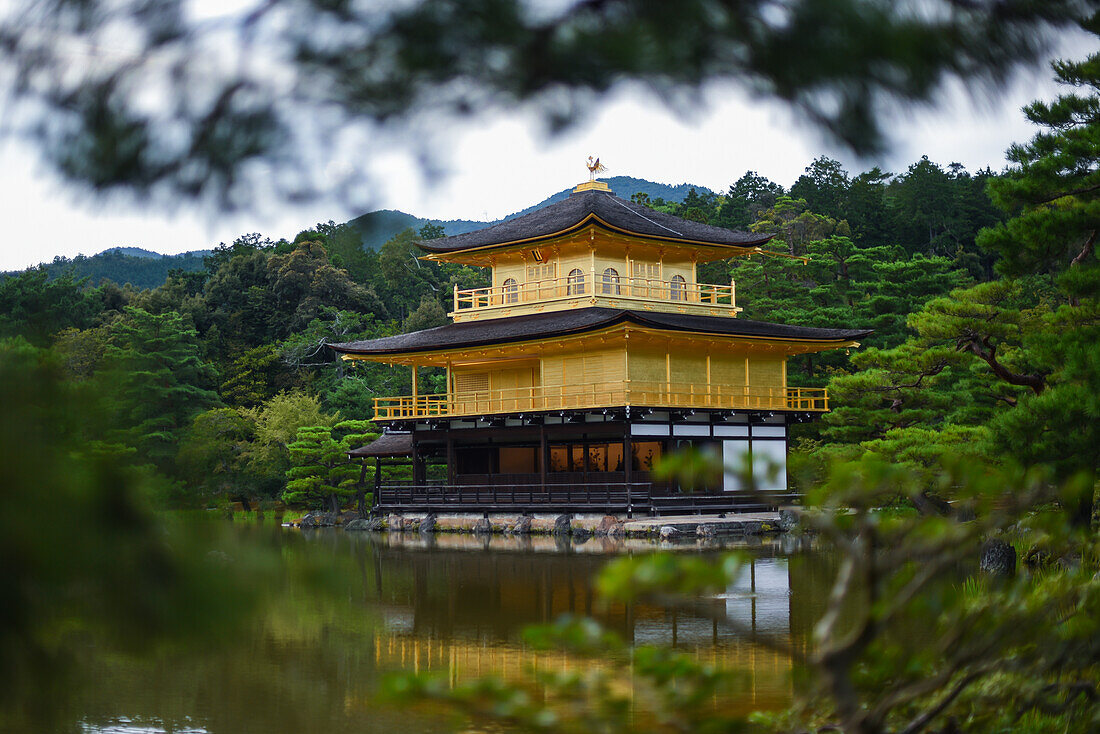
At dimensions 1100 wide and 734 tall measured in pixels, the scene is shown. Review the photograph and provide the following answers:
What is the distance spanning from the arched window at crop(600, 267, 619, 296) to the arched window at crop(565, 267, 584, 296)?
59 cm

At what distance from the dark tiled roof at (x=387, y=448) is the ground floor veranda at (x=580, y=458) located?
0.06 m

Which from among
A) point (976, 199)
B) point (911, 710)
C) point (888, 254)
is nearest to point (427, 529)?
point (888, 254)

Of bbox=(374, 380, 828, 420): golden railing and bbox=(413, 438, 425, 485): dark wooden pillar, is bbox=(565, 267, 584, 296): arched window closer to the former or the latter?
bbox=(374, 380, 828, 420): golden railing

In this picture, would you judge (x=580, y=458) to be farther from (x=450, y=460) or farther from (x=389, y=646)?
(x=389, y=646)

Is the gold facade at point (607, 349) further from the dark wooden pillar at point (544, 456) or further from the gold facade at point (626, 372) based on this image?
the dark wooden pillar at point (544, 456)

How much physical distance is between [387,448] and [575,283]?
19.9 feet

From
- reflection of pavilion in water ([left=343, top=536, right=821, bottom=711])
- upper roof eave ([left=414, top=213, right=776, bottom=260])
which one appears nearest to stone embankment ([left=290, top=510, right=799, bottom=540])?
reflection of pavilion in water ([left=343, top=536, right=821, bottom=711])

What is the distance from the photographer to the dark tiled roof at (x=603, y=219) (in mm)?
24719

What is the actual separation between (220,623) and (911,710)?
2602mm

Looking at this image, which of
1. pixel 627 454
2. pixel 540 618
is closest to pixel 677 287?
pixel 627 454

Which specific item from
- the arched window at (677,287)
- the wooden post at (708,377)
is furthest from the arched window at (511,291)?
the wooden post at (708,377)

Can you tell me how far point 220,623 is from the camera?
160 centimetres

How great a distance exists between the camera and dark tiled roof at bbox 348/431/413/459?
25969 mm

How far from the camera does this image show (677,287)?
25.8 meters
